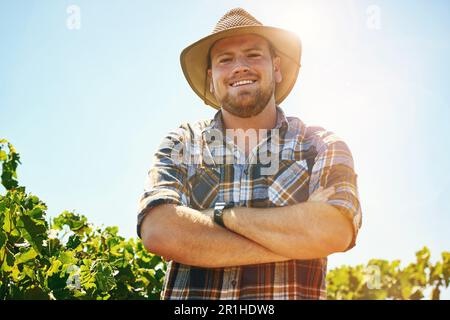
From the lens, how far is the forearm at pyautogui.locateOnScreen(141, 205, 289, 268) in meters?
2.74

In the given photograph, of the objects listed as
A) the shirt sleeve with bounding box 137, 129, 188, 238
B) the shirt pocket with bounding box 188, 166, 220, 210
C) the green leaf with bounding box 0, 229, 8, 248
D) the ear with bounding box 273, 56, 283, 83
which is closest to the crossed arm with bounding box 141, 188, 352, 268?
the shirt sleeve with bounding box 137, 129, 188, 238

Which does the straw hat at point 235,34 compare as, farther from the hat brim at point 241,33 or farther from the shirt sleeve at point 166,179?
the shirt sleeve at point 166,179

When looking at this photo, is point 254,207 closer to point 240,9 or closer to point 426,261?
point 240,9

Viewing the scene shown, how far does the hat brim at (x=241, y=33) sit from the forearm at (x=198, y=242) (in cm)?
166

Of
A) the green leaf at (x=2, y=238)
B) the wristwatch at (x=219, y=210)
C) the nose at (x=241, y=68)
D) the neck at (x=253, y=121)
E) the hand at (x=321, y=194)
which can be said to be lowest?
the green leaf at (x=2, y=238)

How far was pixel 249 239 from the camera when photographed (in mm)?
2803

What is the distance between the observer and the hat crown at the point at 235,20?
3681 millimetres

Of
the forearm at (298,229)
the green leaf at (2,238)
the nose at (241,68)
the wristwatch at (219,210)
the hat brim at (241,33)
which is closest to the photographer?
the forearm at (298,229)

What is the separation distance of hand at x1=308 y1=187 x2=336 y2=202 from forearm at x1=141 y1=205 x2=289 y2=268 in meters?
0.45

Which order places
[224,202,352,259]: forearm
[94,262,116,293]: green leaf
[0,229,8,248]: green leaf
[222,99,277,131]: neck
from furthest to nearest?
[94,262,116,293]: green leaf → [222,99,277,131]: neck → [0,229,8,248]: green leaf → [224,202,352,259]: forearm

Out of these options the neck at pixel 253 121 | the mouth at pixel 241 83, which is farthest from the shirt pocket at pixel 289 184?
the mouth at pixel 241 83

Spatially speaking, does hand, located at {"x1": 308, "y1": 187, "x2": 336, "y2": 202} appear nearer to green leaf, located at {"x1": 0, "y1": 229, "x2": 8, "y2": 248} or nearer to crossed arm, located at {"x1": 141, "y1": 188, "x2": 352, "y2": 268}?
crossed arm, located at {"x1": 141, "y1": 188, "x2": 352, "y2": 268}

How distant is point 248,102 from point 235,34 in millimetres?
655
